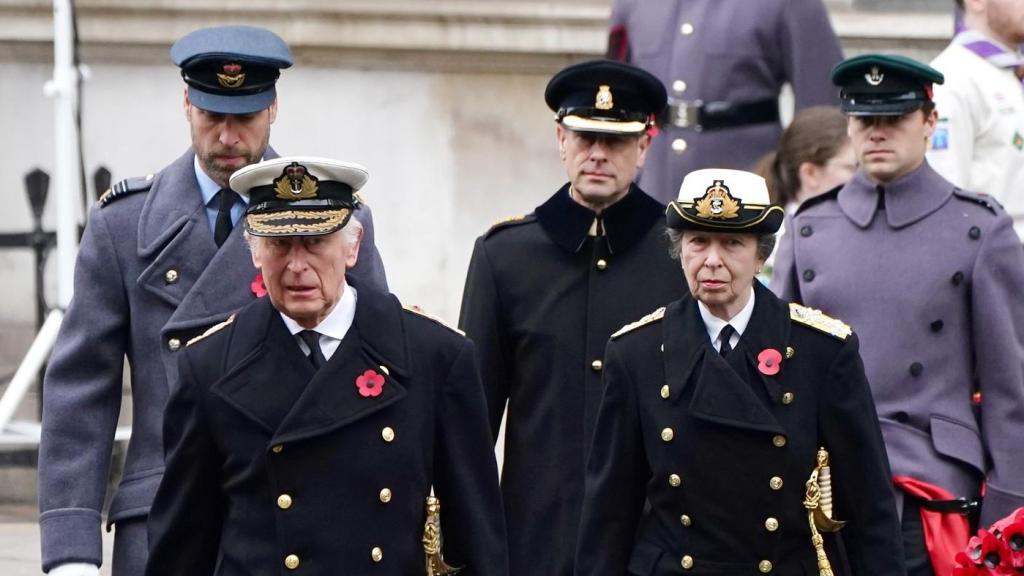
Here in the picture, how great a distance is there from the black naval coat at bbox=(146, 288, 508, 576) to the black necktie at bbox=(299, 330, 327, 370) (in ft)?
0.13

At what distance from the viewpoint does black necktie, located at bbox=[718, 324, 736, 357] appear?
6531 mm

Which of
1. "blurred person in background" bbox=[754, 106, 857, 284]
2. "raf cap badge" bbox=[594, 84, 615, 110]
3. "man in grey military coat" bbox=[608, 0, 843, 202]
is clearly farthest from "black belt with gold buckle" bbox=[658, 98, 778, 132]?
"raf cap badge" bbox=[594, 84, 615, 110]

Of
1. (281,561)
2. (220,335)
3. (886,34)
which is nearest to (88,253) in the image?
(220,335)

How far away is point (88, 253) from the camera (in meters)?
6.59

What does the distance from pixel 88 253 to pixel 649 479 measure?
4.79 feet

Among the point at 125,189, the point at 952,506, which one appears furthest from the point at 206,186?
the point at 952,506

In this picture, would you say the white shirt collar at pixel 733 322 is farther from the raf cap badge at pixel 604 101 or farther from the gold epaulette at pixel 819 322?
the raf cap badge at pixel 604 101

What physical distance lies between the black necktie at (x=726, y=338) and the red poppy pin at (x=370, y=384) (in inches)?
41.5

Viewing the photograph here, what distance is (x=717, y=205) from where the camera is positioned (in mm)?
6531

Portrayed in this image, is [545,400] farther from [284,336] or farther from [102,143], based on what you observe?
[102,143]

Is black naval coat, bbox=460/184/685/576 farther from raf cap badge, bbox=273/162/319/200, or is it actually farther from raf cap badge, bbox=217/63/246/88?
raf cap badge, bbox=273/162/319/200

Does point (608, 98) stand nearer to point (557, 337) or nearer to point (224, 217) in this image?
point (557, 337)

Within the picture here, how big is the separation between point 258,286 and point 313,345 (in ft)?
2.13

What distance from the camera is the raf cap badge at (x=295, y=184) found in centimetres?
592
